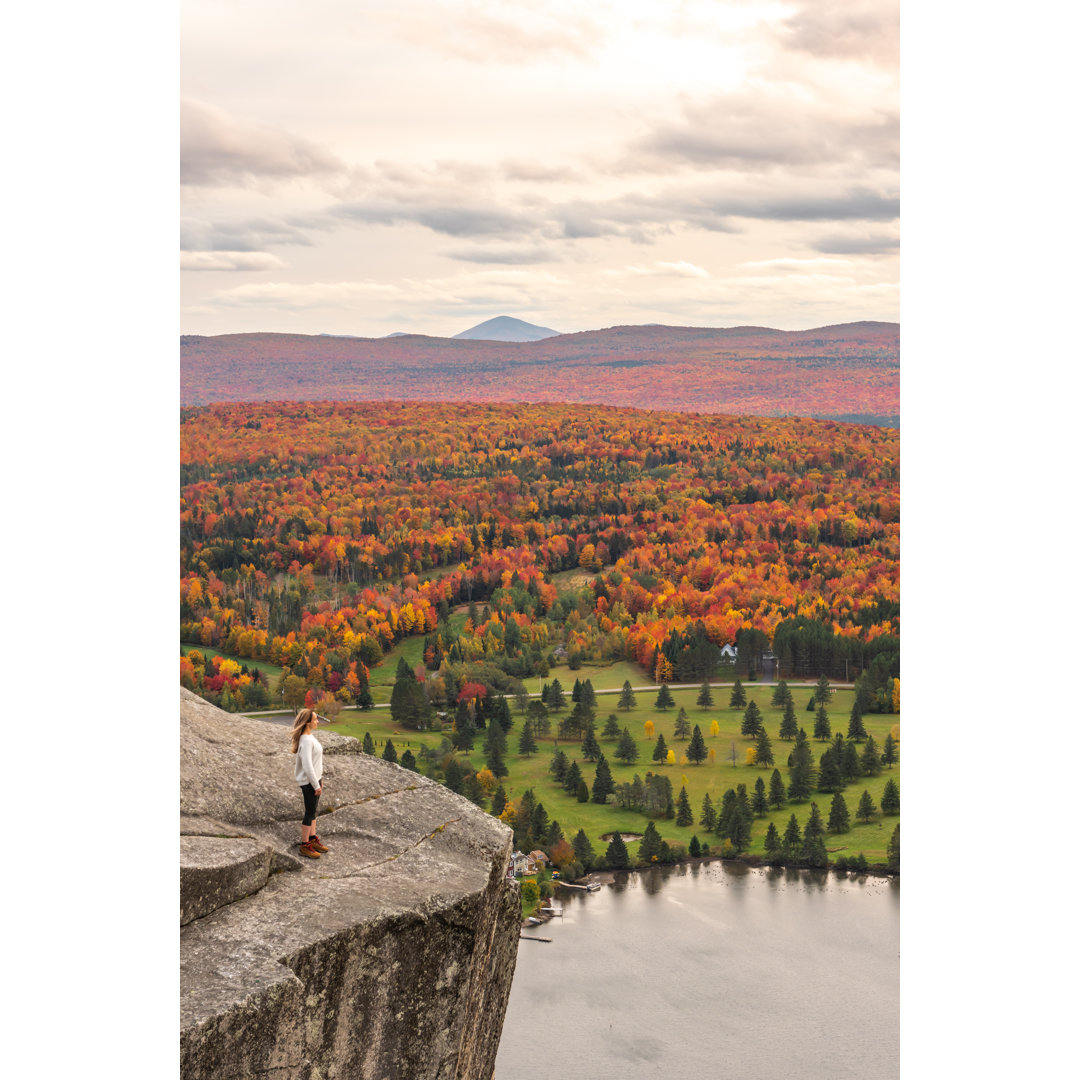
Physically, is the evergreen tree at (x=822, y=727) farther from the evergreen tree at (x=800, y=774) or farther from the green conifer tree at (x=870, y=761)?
the green conifer tree at (x=870, y=761)

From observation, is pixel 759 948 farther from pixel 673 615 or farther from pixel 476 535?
pixel 476 535

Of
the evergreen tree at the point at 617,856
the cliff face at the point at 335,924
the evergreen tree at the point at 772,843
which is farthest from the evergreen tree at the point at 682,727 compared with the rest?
the cliff face at the point at 335,924

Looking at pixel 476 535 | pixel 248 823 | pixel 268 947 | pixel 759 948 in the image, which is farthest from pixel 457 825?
pixel 476 535

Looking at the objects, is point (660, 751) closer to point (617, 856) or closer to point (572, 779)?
point (572, 779)

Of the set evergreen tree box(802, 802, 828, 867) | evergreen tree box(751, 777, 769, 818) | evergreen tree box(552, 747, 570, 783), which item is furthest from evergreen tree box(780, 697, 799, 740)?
evergreen tree box(552, 747, 570, 783)

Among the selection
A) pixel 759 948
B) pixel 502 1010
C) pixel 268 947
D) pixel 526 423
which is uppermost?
pixel 526 423

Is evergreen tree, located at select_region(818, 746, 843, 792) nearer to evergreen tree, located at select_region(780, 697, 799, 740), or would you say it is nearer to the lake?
evergreen tree, located at select_region(780, 697, 799, 740)

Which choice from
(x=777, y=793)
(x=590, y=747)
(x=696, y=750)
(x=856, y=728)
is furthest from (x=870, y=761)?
(x=590, y=747)
